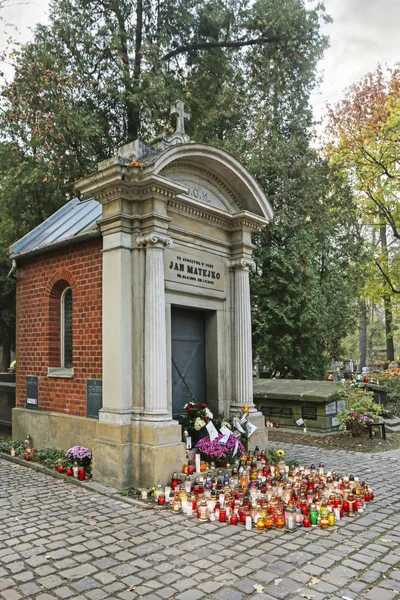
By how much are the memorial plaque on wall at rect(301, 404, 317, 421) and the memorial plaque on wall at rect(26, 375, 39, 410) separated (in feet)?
20.7

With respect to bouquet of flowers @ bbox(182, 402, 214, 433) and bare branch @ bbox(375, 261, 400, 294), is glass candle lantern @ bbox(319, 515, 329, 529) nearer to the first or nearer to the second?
bouquet of flowers @ bbox(182, 402, 214, 433)

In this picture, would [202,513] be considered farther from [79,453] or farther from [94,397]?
[94,397]

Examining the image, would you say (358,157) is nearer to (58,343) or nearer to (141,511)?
(58,343)

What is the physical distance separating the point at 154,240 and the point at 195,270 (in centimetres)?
132

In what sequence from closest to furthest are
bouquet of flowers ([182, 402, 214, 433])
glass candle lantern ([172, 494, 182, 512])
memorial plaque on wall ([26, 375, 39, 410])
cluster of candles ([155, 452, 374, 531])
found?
cluster of candles ([155, 452, 374, 531]) → glass candle lantern ([172, 494, 182, 512]) → bouquet of flowers ([182, 402, 214, 433]) → memorial plaque on wall ([26, 375, 39, 410])

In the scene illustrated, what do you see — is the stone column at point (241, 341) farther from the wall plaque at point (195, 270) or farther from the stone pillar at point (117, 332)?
the stone pillar at point (117, 332)

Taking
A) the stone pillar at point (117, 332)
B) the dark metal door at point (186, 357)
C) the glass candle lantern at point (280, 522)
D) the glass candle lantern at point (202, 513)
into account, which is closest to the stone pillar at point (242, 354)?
the dark metal door at point (186, 357)

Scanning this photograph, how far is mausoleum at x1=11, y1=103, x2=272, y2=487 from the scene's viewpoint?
6.71m

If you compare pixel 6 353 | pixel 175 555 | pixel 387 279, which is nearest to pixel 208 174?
pixel 175 555

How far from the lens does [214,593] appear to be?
3646 millimetres

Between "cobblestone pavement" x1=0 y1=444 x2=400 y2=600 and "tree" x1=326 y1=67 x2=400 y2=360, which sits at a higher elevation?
"tree" x1=326 y1=67 x2=400 y2=360

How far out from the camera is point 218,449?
7.17m

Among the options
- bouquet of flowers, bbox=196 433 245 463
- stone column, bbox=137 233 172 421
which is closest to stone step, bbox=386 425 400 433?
bouquet of flowers, bbox=196 433 245 463

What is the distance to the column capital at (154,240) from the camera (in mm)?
6820
